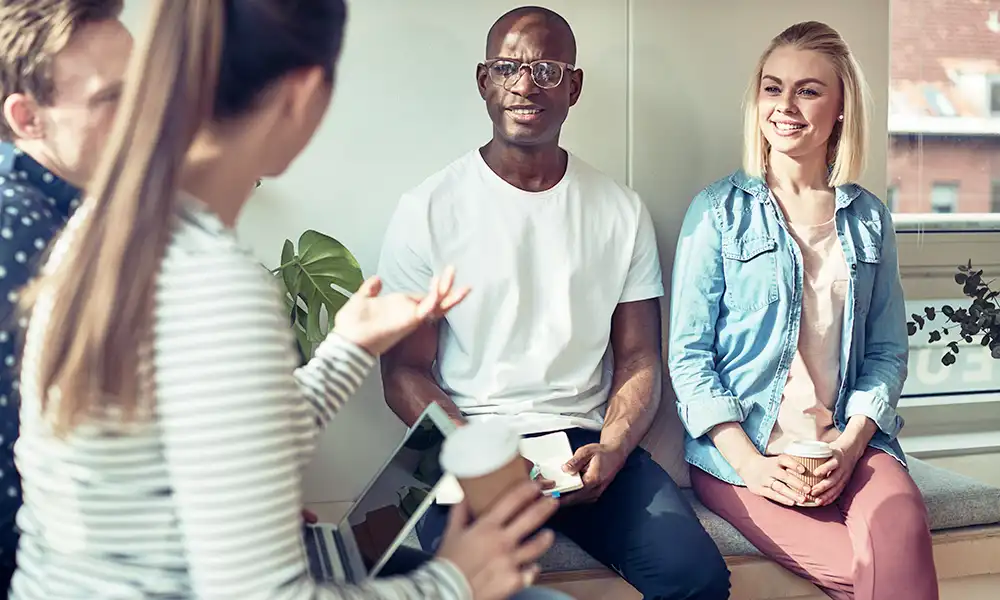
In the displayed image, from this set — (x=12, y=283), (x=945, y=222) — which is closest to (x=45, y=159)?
(x=12, y=283)

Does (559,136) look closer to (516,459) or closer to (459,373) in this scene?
(459,373)

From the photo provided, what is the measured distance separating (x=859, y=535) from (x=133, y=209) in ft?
3.55

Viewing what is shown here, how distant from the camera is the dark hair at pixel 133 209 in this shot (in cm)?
52

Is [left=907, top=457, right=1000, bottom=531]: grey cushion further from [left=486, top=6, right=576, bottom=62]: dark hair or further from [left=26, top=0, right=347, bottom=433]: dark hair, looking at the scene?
[left=26, top=0, right=347, bottom=433]: dark hair

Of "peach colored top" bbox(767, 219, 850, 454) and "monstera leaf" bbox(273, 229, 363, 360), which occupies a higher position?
"monstera leaf" bbox(273, 229, 363, 360)

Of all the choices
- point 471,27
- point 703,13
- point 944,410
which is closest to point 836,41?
point 703,13

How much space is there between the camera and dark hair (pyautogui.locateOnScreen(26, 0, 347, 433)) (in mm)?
518

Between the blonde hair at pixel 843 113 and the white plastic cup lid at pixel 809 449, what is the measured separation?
1.46 feet

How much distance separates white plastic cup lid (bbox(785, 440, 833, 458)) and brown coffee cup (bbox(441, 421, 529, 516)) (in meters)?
0.77

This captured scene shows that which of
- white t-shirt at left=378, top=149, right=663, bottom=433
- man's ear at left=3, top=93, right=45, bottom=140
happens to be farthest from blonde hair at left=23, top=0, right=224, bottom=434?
white t-shirt at left=378, top=149, right=663, bottom=433

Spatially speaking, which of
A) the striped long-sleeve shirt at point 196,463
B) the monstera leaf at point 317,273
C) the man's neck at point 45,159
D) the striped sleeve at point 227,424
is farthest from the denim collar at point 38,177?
the monstera leaf at point 317,273

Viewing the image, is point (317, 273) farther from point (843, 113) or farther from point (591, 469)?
point (843, 113)

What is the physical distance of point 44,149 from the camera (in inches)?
30.5

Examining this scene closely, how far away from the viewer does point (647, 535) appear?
120 cm
